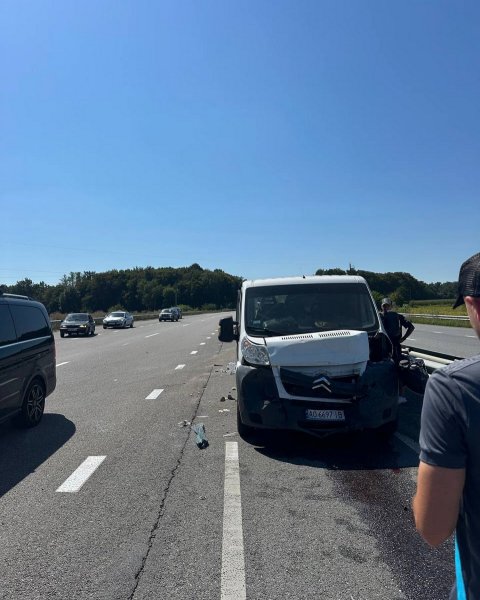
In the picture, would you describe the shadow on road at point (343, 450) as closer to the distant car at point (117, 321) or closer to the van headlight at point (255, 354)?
the van headlight at point (255, 354)

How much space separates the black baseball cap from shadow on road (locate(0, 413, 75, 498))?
15.9 ft

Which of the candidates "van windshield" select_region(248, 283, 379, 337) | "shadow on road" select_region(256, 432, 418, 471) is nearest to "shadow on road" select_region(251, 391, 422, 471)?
"shadow on road" select_region(256, 432, 418, 471)

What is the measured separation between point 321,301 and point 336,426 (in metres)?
2.09

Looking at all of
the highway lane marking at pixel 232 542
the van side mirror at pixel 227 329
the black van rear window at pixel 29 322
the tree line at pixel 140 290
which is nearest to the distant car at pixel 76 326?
the black van rear window at pixel 29 322

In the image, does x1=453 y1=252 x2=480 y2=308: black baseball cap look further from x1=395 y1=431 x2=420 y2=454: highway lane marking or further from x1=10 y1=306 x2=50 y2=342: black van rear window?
x1=10 y1=306 x2=50 y2=342: black van rear window

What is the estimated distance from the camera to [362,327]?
7.02m

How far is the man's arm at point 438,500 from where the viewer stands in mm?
1495

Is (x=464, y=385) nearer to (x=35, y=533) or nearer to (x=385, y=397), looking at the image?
(x=35, y=533)

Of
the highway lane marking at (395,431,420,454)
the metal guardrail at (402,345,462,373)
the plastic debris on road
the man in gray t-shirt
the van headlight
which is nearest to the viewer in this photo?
the man in gray t-shirt

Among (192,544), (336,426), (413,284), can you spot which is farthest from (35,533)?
(413,284)

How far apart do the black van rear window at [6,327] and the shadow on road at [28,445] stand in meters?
1.36

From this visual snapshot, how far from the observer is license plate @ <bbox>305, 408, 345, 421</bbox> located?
5855mm

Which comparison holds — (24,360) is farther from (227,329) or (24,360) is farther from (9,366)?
(227,329)

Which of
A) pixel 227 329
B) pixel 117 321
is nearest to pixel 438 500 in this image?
pixel 227 329
